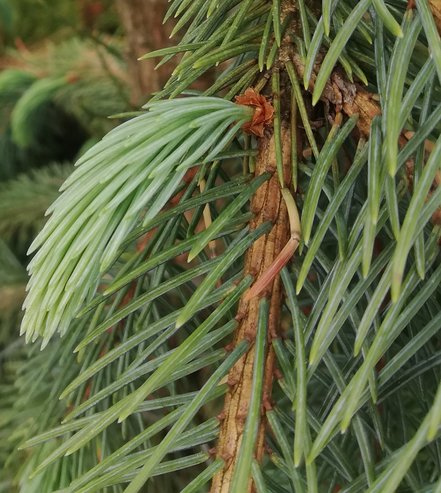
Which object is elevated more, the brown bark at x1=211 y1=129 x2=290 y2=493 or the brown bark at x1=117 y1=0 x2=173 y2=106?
the brown bark at x1=117 y1=0 x2=173 y2=106

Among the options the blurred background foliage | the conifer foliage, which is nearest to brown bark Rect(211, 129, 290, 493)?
the conifer foliage

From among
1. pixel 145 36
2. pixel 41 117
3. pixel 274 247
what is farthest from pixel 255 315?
pixel 41 117

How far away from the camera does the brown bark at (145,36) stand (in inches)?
20.4

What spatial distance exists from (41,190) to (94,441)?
0.40 metres

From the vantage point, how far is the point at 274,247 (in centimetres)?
22

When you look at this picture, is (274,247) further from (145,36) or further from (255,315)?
(145,36)

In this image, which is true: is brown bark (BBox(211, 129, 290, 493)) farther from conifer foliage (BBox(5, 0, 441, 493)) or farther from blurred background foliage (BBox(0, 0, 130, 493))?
blurred background foliage (BBox(0, 0, 130, 493))

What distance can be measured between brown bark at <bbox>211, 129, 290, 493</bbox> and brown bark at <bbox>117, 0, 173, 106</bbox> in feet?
1.05

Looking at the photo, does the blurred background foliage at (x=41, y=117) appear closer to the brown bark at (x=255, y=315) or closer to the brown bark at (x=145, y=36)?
the brown bark at (x=145, y=36)

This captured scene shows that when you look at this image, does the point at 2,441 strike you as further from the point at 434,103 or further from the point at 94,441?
the point at 434,103

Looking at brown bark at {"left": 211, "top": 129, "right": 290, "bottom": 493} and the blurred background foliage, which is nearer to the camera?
brown bark at {"left": 211, "top": 129, "right": 290, "bottom": 493}

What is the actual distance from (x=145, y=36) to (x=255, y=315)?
36cm

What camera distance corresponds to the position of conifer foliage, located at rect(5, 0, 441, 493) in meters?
0.18

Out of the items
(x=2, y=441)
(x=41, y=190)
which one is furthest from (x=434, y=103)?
(x=41, y=190)
